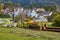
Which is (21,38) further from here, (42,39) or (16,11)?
(16,11)

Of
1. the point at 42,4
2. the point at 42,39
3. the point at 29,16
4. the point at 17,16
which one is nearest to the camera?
the point at 42,39

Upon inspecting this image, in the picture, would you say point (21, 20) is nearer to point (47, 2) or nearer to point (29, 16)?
point (29, 16)

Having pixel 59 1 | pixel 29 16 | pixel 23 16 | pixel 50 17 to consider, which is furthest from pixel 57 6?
pixel 23 16

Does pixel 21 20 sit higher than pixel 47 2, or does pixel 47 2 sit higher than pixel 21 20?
pixel 47 2

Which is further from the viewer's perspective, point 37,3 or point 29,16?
point 37,3

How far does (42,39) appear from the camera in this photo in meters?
5.78

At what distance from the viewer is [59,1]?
1589cm

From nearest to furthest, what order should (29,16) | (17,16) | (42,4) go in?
(17,16)
(29,16)
(42,4)

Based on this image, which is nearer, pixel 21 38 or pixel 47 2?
pixel 21 38

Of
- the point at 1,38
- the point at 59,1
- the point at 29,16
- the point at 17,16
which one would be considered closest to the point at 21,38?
the point at 1,38

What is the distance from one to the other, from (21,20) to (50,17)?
8.68 ft

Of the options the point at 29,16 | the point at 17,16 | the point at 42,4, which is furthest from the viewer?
the point at 42,4

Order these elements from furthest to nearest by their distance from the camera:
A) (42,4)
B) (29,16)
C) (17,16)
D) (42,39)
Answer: (42,4)
(29,16)
(17,16)
(42,39)

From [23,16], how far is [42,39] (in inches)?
204
